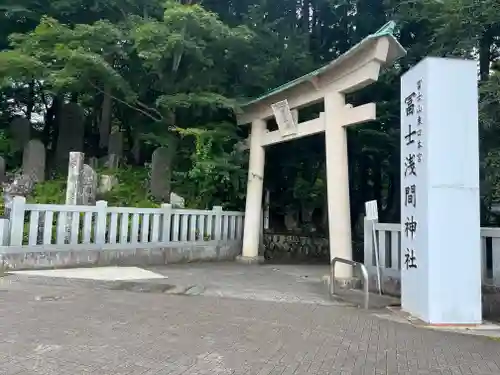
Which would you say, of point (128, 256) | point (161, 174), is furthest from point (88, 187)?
point (128, 256)

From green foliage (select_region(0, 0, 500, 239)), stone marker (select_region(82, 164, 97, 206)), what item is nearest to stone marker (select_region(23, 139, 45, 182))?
green foliage (select_region(0, 0, 500, 239))

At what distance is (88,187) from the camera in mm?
11984

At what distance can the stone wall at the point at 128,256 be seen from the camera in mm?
9405

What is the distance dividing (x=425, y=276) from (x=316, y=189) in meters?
10.5

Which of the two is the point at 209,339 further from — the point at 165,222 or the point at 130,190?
the point at 130,190

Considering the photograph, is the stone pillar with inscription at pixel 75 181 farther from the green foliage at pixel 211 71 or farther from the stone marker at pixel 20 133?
the stone marker at pixel 20 133

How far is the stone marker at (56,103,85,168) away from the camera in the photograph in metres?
15.6

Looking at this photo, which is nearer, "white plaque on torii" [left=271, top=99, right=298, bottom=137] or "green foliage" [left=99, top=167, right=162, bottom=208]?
"white plaque on torii" [left=271, top=99, right=298, bottom=137]

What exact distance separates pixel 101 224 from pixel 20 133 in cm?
642

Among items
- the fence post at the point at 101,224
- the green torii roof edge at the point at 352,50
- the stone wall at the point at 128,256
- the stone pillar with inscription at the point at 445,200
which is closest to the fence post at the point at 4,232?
the stone wall at the point at 128,256

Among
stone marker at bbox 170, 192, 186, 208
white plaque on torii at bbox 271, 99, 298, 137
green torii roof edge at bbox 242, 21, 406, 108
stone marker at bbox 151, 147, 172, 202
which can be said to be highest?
green torii roof edge at bbox 242, 21, 406, 108

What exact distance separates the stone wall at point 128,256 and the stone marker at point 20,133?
6351mm

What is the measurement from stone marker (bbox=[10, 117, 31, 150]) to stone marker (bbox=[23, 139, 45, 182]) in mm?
1005

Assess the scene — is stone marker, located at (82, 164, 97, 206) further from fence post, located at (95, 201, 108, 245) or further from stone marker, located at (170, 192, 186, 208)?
stone marker, located at (170, 192, 186, 208)
